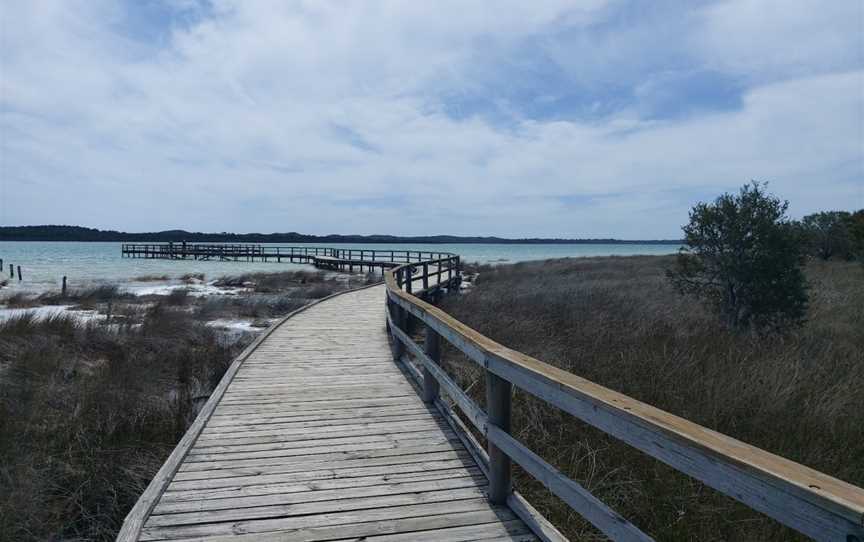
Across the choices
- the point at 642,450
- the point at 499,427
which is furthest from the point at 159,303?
the point at 642,450

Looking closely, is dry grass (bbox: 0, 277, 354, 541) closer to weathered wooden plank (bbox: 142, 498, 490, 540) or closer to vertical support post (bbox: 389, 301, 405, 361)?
weathered wooden plank (bbox: 142, 498, 490, 540)

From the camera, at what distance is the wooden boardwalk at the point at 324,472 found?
3010 millimetres

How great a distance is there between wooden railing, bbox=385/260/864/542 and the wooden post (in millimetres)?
792

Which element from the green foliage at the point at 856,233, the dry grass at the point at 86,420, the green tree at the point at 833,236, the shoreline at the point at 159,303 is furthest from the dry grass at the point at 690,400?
the green tree at the point at 833,236

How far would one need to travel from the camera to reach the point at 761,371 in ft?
18.8

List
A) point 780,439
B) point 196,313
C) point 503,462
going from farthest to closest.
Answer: point 196,313
point 780,439
point 503,462

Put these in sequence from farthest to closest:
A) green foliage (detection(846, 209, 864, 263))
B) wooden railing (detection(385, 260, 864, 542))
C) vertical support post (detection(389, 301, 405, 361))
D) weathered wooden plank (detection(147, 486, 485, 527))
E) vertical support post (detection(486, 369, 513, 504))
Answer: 1. green foliage (detection(846, 209, 864, 263))
2. vertical support post (detection(389, 301, 405, 361))
3. vertical support post (detection(486, 369, 513, 504))
4. weathered wooden plank (detection(147, 486, 485, 527))
5. wooden railing (detection(385, 260, 864, 542))

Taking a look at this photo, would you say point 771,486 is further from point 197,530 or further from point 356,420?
point 356,420

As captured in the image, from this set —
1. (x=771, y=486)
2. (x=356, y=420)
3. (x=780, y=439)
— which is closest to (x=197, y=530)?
(x=356, y=420)

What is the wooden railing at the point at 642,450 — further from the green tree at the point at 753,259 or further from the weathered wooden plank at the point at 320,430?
the green tree at the point at 753,259

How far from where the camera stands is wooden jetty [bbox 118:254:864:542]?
60.4 inches

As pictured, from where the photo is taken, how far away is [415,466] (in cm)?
385

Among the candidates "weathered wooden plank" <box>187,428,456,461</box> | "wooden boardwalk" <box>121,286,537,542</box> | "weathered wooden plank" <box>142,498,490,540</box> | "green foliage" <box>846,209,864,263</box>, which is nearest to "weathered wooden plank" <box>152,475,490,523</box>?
"wooden boardwalk" <box>121,286,537,542</box>

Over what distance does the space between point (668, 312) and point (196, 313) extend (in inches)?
473
